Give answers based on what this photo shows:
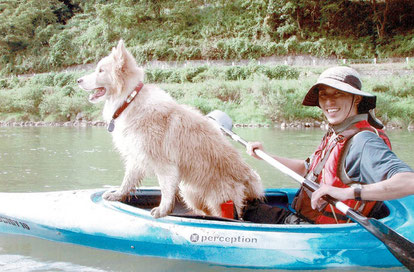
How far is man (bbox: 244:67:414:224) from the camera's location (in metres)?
2.38

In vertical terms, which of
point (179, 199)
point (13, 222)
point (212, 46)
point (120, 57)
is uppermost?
point (212, 46)

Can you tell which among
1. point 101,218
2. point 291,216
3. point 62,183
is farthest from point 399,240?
point 62,183

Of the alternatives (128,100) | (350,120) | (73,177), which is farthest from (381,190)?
(73,177)

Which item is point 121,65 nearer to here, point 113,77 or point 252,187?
point 113,77

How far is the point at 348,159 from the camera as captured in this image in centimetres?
265

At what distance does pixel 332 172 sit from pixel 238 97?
18.9 meters

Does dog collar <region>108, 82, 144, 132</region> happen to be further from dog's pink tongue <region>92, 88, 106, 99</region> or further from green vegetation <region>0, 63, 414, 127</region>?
green vegetation <region>0, 63, 414, 127</region>

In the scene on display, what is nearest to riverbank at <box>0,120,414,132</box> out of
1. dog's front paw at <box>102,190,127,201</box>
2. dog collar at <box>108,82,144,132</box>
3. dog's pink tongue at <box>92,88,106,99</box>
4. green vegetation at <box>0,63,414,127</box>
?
green vegetation at <box>0,63,414,127</box>

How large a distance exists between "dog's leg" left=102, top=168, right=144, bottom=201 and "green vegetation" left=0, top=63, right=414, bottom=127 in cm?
1600

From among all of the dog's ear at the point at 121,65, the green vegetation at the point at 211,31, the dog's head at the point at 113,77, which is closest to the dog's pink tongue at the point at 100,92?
the dog's head at the point at 113,77

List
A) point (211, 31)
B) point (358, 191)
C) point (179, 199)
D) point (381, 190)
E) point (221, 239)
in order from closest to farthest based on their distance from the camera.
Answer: point (381, 190)
point (358, 191)
point (221, 239)
point (179, 199)
point (211, 31)

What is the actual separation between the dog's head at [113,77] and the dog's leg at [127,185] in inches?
27.4

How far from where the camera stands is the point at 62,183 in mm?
6676

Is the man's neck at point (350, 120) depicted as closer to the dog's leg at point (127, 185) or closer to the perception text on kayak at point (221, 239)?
the perception text on kayak at point (221, 239)
